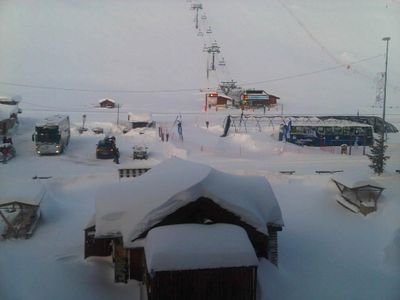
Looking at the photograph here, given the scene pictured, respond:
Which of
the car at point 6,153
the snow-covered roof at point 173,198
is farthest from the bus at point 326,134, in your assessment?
the snow-covered roof at point 173,198

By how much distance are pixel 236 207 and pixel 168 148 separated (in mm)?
10815

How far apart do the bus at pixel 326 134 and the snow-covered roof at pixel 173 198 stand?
11942mm

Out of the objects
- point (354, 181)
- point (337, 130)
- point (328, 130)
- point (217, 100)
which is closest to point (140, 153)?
point (354, 181)

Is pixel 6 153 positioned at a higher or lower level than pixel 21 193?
higher

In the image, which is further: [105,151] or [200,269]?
[105,151]

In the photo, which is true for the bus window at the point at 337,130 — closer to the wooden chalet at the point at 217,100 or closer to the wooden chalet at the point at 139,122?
the wooden chalet at the point at 139,122

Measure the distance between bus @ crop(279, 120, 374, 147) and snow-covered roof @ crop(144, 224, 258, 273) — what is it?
1404cm

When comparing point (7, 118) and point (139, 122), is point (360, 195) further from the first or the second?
point (7, 118)

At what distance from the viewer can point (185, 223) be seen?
18.3 feet

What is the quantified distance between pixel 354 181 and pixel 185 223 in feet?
18.4

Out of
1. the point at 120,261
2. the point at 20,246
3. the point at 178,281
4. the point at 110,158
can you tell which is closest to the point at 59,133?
the point at 110,158

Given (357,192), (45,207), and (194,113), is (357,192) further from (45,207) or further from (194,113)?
(194,113)

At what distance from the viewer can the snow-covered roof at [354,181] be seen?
955 cm

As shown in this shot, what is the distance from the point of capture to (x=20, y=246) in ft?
23.4
